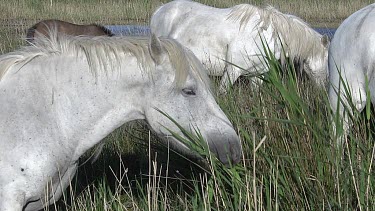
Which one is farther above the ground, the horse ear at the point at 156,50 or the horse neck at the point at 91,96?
the horse ear at the point at 156,50

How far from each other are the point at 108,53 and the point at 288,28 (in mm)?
4706

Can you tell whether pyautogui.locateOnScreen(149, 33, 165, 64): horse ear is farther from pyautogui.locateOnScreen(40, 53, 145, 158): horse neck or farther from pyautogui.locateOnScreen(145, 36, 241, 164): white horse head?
pyautogui.locateOnScreen(40, 53, 145, 158): horse neck

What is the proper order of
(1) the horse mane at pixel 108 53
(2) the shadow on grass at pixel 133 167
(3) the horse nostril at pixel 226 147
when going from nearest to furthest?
(3) the horse nostril at pixel 226 147 → (1) the horse mane at pixel 108 53 → (2) the shadow on grass at pixel 133 167

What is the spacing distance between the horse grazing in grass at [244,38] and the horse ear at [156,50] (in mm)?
4357

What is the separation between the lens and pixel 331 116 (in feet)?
12.2

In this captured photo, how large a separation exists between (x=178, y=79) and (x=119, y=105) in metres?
0.33

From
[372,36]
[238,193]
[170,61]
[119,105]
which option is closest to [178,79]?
[170,61]

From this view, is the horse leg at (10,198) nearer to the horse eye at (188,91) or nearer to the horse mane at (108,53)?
the horse mane at (108,53)

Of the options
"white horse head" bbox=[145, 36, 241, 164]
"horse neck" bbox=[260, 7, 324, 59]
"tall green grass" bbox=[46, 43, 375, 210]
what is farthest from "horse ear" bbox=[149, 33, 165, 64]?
"horse neck" bbox=[260, 7, 324, 59]

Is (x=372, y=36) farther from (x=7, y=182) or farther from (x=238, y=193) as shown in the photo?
(x=7, y=182)

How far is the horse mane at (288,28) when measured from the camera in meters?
7.86

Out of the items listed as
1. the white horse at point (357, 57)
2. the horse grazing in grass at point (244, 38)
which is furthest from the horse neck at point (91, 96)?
the horse grazing in grass at point (244, 38)

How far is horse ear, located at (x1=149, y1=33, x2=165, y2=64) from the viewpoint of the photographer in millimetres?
3359

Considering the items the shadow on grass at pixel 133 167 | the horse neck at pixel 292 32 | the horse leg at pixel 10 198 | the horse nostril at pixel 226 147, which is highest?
the horse nostril at pixel 226 147
